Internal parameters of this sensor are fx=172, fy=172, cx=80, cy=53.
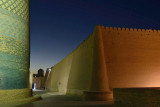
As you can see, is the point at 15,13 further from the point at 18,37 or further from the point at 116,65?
the point at 116,65

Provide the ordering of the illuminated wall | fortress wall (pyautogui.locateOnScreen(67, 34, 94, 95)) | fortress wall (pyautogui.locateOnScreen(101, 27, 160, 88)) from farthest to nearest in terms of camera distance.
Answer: fortress wall (pyautogui.locateOnScreen(67, 34, 94, 95))
fortress wall (pyautogui.locateOnScreen(101, 27, 160, 88))
the illuminated wall

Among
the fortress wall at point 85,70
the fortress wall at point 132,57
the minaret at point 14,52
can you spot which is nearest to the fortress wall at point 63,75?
the fortress wall at point 85,70

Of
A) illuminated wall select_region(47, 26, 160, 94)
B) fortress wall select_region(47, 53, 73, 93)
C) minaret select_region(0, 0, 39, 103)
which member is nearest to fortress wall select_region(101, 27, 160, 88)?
illuminated wall select_region(47, 26, 160, 94)

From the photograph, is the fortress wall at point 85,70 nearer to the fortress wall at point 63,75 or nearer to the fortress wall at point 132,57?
the fortress wall at point 132,57

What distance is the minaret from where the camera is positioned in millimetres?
6828

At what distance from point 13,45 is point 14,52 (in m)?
0.30

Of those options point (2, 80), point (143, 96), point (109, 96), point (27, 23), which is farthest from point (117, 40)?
point (2, 80)

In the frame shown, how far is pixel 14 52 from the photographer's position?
7.36 meters

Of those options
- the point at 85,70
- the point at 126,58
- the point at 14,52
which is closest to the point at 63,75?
the point at 85,70

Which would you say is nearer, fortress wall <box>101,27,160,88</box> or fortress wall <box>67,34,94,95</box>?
fortress wall <box>101,27,160,88</box>

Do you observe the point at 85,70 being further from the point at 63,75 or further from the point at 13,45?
the point at 63,75

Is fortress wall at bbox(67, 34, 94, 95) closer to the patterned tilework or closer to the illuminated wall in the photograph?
the illuminated wall

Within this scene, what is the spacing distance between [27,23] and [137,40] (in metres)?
6.20

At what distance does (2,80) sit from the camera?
264 inches
